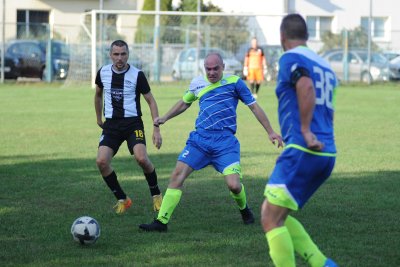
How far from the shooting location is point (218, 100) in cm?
870

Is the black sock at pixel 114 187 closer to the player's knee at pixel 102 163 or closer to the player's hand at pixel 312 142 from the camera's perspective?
the player's knee at pixel 102 163

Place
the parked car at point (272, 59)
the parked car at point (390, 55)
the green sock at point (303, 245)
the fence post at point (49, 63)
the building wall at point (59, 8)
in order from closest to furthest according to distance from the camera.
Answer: the green sock at point (303, 245) < the fence post at point (49, 63) < the parked car at point (272, 59) < the parked car at point (390, 55) < the building wall at point (59, 8)

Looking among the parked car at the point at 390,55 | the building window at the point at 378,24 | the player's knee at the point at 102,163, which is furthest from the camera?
the building window at the point at 378,24

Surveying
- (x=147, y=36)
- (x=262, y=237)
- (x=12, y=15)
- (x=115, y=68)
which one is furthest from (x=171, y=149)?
(x=12, y=15)

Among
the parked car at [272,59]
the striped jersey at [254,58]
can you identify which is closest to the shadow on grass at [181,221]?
the striped jersey at [254,58]

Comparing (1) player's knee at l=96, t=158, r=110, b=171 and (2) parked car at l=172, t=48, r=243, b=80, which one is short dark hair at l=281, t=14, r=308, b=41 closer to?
(1) player's knee at l=96, t=158, r=110, b=171

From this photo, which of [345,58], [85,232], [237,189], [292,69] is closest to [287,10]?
[345,58]

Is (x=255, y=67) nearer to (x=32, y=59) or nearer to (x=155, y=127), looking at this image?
(x=32, y=59)

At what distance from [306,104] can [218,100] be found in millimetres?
3206

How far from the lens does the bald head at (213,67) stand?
8523mm

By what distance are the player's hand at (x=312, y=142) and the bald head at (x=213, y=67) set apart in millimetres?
3059

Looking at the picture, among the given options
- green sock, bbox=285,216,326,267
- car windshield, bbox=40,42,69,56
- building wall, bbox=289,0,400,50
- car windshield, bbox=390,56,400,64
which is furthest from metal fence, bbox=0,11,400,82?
green sock, bbox=285,216,326,267

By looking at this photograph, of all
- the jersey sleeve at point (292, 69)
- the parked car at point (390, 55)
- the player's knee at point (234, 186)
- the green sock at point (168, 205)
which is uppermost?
the parked car at point (390, 55)

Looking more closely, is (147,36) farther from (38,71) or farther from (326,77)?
(326,77)
